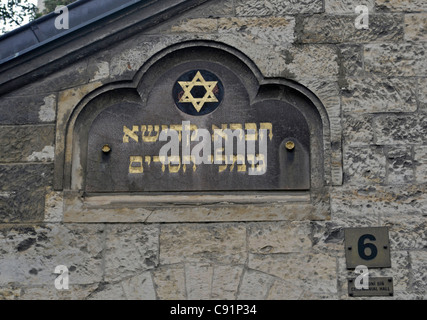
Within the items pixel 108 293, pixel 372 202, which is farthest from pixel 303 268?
pixel 108 293

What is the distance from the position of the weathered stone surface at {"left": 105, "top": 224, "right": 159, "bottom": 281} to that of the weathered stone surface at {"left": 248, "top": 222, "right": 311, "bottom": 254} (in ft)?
2.22

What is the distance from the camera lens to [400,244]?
4.91 metres

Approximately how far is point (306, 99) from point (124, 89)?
1.33 metres

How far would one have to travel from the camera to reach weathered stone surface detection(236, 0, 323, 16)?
5340mm

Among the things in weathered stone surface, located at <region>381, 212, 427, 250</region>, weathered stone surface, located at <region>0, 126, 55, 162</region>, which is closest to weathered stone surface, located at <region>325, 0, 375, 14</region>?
weathered stone surface, located at <region>381, 212, 427, 250</region>

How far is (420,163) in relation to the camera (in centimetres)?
504

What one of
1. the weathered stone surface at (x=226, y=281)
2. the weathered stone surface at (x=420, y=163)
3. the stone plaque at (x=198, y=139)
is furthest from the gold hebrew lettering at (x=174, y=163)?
the weathered stone surface at (x=420, y=163)

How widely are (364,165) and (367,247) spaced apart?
Result: 57cm

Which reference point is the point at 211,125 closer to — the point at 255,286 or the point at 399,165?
the point at 255,286

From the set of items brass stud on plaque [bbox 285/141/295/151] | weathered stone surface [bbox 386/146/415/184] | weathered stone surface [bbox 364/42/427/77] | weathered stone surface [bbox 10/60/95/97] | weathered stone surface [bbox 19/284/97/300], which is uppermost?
weathered stone surface [bbox 364/42/427/77]

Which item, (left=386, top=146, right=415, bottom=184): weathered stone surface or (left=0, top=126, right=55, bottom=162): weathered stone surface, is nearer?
(left=386, top=146, right=415, bottom=184): weathered stone surface

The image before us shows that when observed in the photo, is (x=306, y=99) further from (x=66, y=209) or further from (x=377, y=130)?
(x=66, y=209)

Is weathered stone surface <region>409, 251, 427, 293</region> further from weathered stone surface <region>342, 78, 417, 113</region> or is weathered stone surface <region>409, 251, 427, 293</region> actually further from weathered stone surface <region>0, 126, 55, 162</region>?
weathered stone surface <region>0, 126, 55, 162</region>

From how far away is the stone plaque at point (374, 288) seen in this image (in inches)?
191
